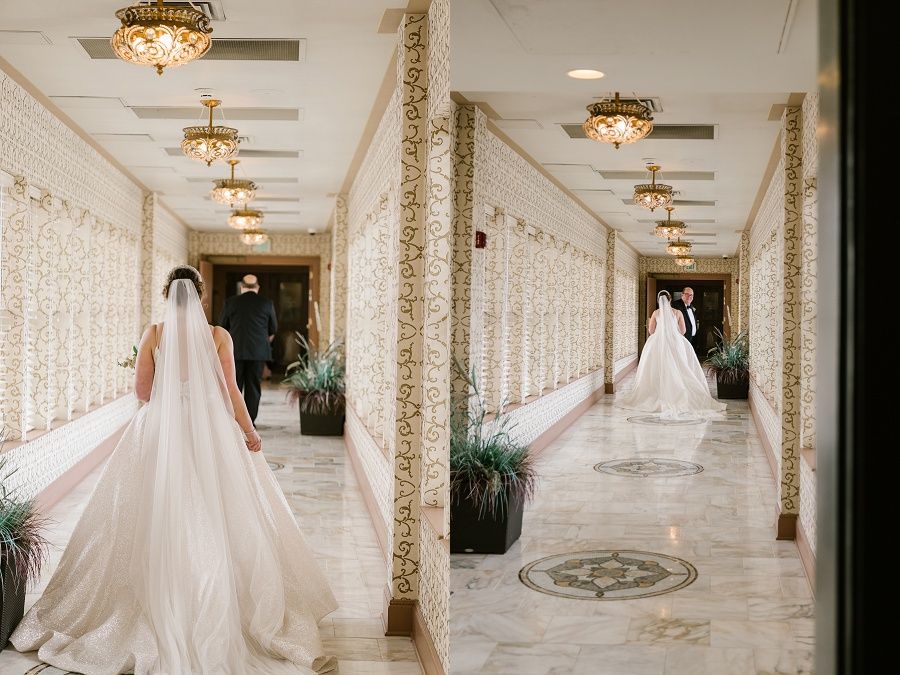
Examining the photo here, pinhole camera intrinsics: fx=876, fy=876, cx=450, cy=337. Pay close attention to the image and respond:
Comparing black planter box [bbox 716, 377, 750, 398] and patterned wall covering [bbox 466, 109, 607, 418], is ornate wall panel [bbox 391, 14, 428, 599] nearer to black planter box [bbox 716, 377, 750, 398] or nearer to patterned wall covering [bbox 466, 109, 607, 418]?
patterned wall covering [bbox 466, 109, 607, 418]

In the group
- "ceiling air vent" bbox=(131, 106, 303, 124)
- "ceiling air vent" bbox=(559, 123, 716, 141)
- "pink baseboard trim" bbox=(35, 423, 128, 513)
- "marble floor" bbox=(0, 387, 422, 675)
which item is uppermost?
"ceiling air vent" bbox=(131, 106, 303, 124)

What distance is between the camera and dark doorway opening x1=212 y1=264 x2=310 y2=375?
773 inches

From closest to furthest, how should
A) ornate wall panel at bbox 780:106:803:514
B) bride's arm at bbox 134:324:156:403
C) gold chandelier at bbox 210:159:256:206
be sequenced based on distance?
bride's arm at bbox 134:324:156:403
ornate wall panel at bbox 780:106:803:514
gold chandelier at bbox 210:159:256:206

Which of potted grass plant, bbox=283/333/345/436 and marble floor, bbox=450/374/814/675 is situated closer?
marble floor, bbox=450/374/814/675

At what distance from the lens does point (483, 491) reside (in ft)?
16.0

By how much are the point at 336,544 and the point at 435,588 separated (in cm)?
229

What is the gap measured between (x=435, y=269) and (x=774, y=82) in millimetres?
2720

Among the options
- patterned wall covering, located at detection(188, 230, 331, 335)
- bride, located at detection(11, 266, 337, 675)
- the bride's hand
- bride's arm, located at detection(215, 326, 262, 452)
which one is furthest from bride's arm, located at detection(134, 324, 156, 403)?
patterned wall covering, located at detection(188, 230, 331, 335)

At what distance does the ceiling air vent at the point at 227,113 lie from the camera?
21.9ft

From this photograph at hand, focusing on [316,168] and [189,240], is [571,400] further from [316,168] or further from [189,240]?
[189,240]

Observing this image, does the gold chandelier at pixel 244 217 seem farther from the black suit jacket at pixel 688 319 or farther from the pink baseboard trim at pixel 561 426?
the black suit jacket at pixel 688 319

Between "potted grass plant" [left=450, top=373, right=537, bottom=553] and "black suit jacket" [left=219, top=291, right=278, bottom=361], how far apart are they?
574 centimetres

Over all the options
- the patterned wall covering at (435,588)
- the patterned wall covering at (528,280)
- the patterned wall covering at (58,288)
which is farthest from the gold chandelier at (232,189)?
the patterned wall covering at (435,588)

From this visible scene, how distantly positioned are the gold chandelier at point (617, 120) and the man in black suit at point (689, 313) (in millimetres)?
2191
